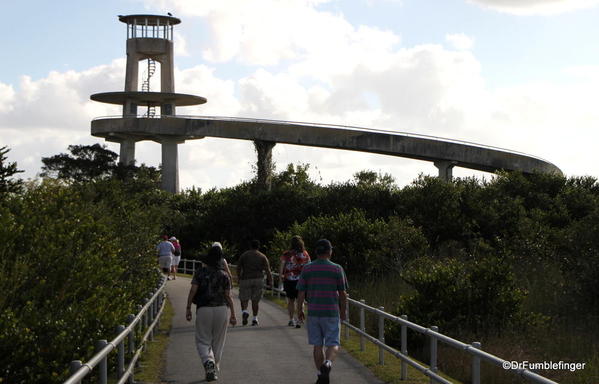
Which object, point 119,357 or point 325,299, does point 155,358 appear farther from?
point 325,299

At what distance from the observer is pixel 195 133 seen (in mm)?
64438

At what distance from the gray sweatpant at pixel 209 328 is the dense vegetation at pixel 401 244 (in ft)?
4.91

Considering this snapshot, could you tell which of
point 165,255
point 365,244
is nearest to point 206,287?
point 165,255

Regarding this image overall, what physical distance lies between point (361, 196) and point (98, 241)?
36145 mm

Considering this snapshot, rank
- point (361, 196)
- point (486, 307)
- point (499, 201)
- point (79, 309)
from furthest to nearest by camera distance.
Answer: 1. point (361, 196)
2. point (499, 201)
3. point (486, 307)
4. point (79, 309)

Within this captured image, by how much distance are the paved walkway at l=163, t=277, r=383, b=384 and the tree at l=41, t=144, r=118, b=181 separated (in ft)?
203

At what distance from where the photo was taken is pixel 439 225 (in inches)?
1799

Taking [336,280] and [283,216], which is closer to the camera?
[336,280]

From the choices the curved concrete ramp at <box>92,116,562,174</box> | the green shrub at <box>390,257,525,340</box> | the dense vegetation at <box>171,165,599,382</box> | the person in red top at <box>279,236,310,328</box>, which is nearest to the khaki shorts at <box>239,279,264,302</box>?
the person in red top at <box>279,236,310,328</box>

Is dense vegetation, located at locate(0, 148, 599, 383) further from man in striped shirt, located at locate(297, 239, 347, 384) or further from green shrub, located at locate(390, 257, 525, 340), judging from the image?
man in striped shirt, located at locate(297, 239, 347, 384)

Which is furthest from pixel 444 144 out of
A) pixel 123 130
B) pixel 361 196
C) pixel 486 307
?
pixel 486 307

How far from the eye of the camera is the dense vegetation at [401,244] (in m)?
16.3

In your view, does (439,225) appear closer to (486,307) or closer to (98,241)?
(486,307)

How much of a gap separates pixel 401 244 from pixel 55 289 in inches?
844
